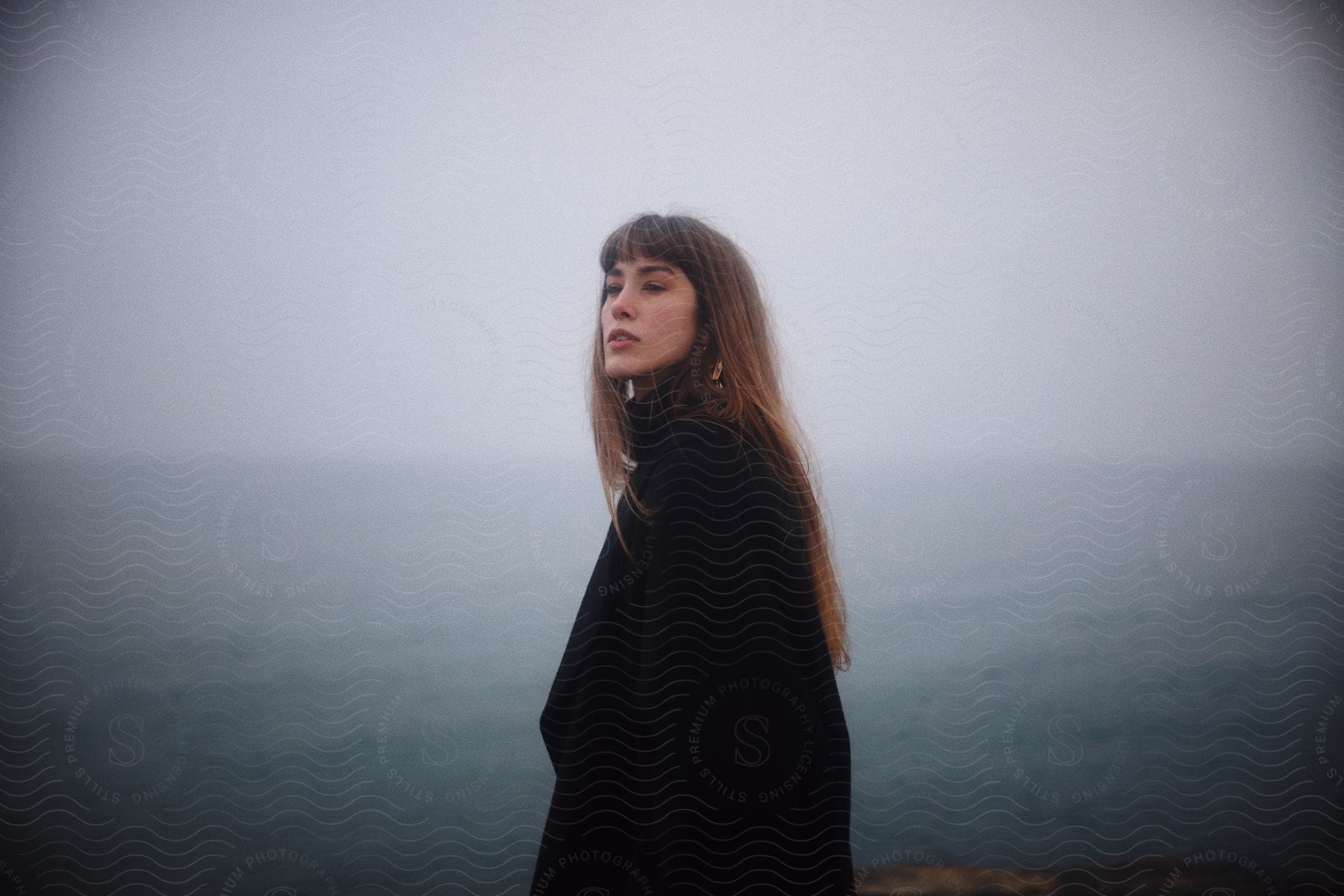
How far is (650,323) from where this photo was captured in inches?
41.4

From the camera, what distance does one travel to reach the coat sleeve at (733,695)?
0.82 m

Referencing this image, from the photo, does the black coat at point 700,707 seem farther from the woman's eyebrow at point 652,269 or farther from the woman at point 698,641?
the woman's eyebrow at point 652,269

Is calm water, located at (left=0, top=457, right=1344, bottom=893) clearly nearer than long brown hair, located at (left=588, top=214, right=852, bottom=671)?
No

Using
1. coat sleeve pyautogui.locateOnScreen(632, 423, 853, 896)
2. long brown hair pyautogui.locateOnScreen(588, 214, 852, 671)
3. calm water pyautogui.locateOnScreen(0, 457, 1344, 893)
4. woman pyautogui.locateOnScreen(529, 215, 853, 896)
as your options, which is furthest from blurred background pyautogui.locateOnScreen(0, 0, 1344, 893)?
coat sleeve pyautogui.locateOnScreen(632, 423, 853, 896)

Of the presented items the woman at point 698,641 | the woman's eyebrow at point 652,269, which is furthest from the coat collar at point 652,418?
the woman's eyebrow at point 652,269

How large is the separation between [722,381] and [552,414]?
385 mm

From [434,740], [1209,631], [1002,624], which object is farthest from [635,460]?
[1209,631]

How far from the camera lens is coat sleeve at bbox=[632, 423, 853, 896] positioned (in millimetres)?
824

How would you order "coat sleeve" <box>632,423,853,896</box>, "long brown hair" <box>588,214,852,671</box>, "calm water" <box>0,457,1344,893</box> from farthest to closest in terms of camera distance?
1. "calm water" <box>0,457,1344,893</box>
2. "long brown hair" <box>588,214,852,671</box>
3. "coat sleeve" <box>632,423,853,896</box>

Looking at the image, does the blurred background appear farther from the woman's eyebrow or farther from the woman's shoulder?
the woman's shoulder

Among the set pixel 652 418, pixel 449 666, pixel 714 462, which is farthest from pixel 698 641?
→ pixel 449 666

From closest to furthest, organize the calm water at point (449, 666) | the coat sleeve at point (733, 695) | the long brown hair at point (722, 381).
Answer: the coat sleeve at point (733, 695), the long brown hair at point (722, 381), the calm water at point (449, 666)

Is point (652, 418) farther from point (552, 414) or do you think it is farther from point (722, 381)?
point (552, 414)

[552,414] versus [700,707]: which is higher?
[552,414]
